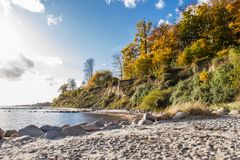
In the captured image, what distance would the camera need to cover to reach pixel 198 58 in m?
27.9

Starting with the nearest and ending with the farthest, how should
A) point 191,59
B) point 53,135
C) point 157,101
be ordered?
point 53,135
point 157,101
point 191,59

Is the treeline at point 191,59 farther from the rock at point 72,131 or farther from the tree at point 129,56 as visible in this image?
the rock at point 72,131

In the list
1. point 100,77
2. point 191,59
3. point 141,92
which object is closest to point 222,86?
point 191,59

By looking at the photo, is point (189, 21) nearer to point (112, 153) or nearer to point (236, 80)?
point (236, 80)

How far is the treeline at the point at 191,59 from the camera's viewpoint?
59.6 ft

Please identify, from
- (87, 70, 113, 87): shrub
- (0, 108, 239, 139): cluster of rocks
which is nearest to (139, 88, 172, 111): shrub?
(0, 108, 239, 139): cluster of rocks

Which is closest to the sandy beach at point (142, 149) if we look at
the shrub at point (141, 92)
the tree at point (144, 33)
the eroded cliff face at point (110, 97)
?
the shrub at point (141, 92)

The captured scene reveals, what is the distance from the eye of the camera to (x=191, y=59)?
95.4 ft

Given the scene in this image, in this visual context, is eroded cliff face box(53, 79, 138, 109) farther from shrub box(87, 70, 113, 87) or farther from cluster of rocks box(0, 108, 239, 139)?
cluster of rocks box(0, 108, 239, 139)

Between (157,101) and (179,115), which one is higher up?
(157,101)

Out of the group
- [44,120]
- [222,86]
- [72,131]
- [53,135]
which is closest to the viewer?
[53,135]

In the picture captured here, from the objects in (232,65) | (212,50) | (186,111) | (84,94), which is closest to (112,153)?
(186,111)

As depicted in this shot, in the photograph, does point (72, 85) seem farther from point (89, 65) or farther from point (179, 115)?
point (179, 115)

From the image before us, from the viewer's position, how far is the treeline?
18156mm
